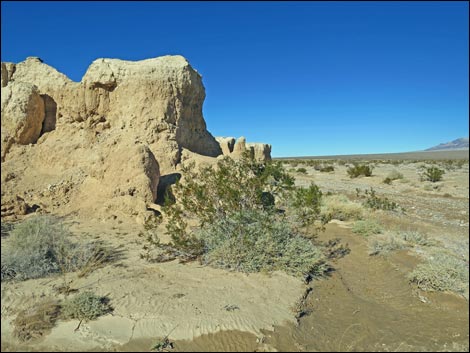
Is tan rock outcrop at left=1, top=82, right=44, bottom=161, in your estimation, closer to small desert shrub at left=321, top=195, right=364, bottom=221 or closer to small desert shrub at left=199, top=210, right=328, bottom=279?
small desert shrub at left=199, top=210, right=328, bottom=279

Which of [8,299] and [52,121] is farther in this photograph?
[52,121]

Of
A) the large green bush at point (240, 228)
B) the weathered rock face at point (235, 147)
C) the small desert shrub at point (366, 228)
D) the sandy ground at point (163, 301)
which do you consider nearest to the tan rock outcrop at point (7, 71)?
the large green bush at point (240, 228)

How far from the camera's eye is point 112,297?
486 cm

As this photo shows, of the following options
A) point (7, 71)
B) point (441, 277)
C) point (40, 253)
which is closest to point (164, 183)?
point (40, 253)

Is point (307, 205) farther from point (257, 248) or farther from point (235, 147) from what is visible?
point (235, 147)

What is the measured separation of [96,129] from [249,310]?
9986mm

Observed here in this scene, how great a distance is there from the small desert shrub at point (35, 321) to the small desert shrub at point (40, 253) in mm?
1090

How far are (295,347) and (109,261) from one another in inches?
149

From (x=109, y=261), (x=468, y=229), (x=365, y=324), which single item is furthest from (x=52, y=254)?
(x=468, y=229)

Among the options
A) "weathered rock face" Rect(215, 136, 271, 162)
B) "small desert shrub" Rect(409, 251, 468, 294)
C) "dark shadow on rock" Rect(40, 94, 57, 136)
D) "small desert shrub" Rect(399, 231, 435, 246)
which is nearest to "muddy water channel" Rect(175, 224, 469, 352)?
"small desert shrub" Rect(409, 251, 468, 294)

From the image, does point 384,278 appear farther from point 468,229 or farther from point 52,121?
point 52,121

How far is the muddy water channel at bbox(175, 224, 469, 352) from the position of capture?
4195 mm

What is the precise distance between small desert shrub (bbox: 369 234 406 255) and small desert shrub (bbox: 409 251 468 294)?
150 centimetres

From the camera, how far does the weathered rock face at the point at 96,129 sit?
384 inches
